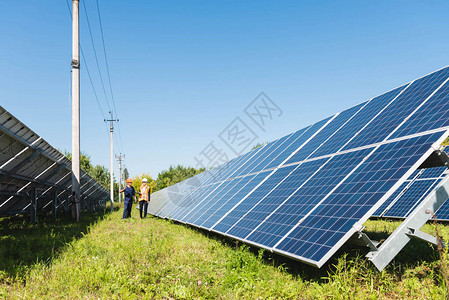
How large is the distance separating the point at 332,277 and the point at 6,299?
476 cm

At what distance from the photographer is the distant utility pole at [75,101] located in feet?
49.9

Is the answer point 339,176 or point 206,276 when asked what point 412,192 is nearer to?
point 339,176

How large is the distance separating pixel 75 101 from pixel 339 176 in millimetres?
13481

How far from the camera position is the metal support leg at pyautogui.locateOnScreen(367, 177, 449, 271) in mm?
4734

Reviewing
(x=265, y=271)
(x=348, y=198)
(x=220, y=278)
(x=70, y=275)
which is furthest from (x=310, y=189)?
(x=70, y=275)

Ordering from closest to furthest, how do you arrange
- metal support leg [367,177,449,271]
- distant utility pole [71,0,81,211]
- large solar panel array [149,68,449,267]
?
metal support leg [367,177,449,271] → large solar panel array [149,68,449,267] → distant utility pole [71,0,81,211]

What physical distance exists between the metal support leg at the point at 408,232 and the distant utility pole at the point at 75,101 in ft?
44.9

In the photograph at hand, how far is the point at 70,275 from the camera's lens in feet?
18.4

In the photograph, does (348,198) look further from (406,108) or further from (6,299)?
(6,299)

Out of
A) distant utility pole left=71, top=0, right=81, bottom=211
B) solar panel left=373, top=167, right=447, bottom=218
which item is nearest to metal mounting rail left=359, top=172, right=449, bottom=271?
solar panel left=373, top=167, right=447, bottom=218

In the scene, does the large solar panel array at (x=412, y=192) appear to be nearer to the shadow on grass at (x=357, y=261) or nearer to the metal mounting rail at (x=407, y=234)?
the shadow on grass at (x=357, y=261)

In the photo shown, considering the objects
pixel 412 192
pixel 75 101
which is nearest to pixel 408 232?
pixel 412 192

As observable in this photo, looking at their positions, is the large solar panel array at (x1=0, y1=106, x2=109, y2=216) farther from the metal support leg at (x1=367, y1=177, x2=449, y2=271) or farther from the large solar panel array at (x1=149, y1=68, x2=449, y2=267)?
Answer: the metal support leg at (x1=367, y1=177, x2=449, y2=271)

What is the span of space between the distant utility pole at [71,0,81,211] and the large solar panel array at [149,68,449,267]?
750cm
